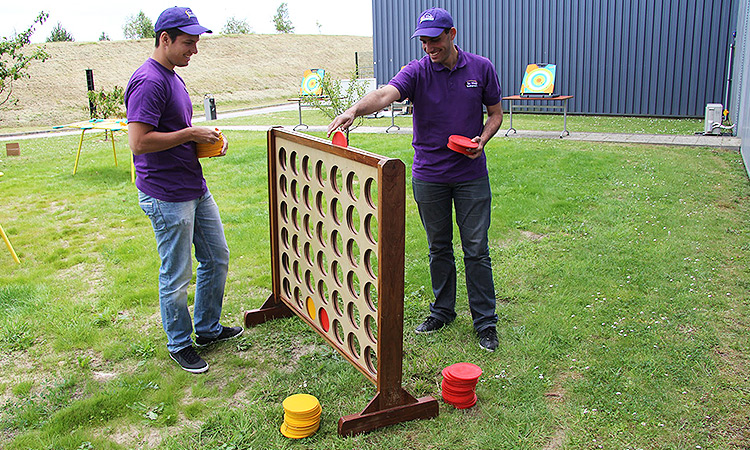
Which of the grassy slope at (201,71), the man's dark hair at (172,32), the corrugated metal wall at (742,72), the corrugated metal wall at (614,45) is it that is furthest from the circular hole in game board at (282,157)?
the grassy slope at (201,71)

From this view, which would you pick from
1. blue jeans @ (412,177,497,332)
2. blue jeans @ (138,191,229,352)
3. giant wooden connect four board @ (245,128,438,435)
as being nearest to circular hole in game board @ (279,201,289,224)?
giant wooden connect four board @ (245,128,438,435)

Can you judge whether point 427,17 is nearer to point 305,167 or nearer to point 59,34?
point 305,167

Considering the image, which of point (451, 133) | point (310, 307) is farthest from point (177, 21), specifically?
point (310, 307)

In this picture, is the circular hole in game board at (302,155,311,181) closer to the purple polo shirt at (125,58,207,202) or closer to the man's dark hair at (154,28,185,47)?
the purple polo shirt at (125,58,207,202)

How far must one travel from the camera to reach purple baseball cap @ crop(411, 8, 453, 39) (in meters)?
3.12

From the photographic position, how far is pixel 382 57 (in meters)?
19.7

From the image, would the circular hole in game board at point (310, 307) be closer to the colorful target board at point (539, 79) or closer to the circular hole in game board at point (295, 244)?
the circular hole in game board at point (295, 244)

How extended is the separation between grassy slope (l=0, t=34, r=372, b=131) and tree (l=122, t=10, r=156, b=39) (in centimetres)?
1263

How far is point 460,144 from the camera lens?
10.4ft

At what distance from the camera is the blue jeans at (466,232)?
3.43 metres

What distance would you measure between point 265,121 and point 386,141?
22.3 feet

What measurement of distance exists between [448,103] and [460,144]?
31cm

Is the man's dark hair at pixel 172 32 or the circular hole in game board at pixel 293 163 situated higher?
the man's dark hair at pixel 172 32

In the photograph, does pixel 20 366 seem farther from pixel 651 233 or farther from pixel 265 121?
pixel 265 121
